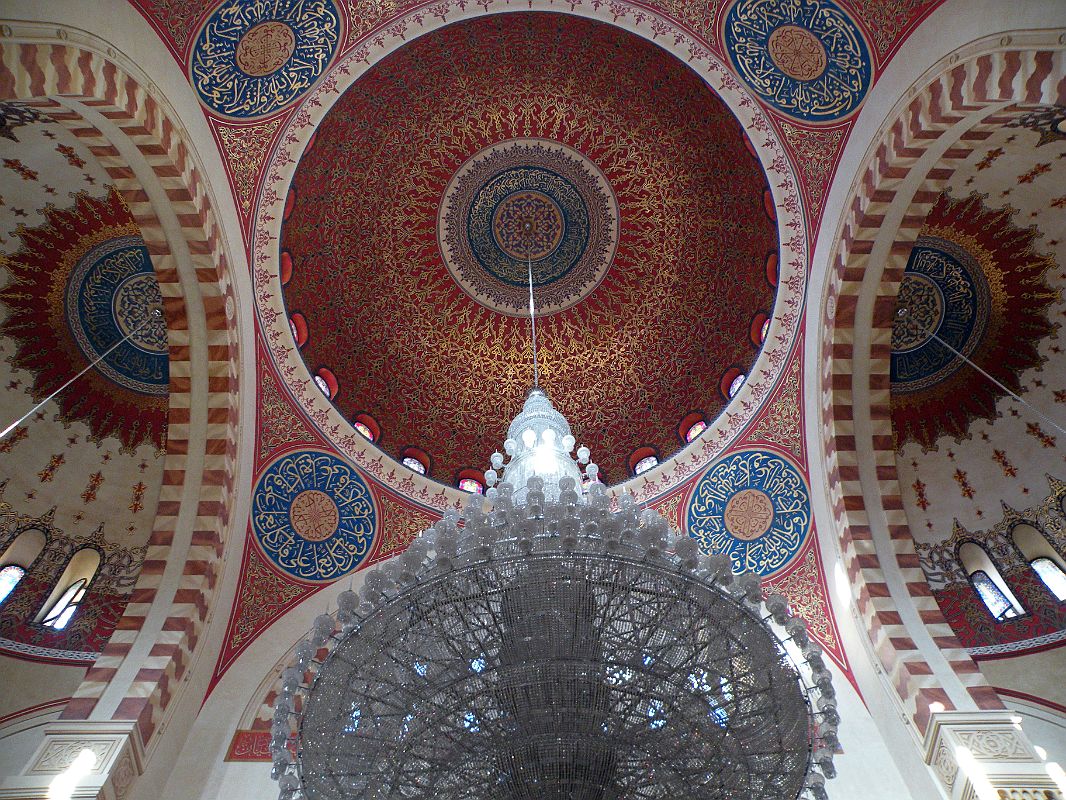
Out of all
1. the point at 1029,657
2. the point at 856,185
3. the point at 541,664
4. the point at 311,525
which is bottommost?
the point at 541,664

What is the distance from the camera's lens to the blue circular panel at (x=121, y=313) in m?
7.00

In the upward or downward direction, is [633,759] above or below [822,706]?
below

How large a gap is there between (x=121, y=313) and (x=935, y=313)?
7.03 meters

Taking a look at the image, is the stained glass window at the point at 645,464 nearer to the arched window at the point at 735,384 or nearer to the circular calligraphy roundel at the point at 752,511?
the circular calligraphy roundel at the point at 752,511

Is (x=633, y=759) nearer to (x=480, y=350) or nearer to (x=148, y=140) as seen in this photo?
(x=148, y=140)

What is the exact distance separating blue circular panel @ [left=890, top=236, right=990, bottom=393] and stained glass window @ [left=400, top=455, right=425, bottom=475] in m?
4.48

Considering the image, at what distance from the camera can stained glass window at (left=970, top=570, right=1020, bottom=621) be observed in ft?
22.3

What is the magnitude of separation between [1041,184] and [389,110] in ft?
18.4

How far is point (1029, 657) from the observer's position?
6629 millimetres

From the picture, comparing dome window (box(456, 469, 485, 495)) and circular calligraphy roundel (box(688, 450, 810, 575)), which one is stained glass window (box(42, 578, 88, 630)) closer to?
dome window (box(456, 469, 485, 495))

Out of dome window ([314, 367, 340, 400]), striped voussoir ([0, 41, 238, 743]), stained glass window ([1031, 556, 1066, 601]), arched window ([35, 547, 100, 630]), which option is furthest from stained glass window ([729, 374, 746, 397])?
arched window ([35, 547, 100, 630])

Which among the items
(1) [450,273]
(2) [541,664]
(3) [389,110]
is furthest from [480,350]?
(2) [541,664]

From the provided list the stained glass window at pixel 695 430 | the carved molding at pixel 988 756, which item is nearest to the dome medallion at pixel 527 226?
the stained glass window at pixel 695 430

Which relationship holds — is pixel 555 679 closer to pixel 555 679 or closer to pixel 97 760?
pixel 555 679
